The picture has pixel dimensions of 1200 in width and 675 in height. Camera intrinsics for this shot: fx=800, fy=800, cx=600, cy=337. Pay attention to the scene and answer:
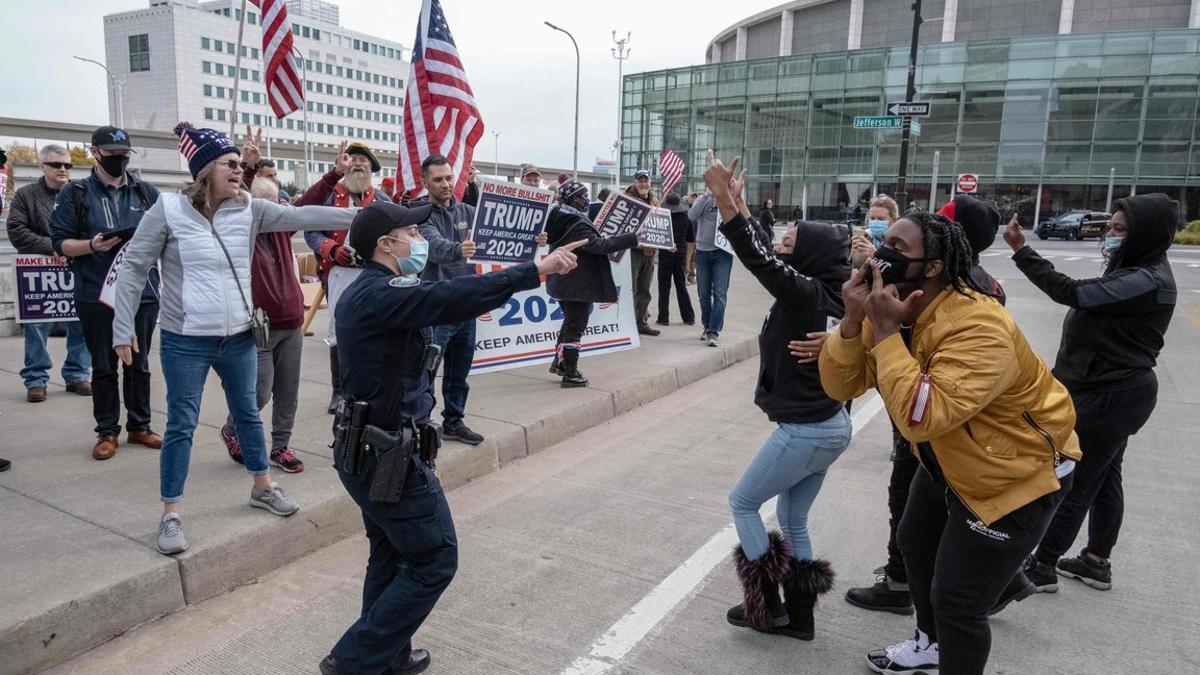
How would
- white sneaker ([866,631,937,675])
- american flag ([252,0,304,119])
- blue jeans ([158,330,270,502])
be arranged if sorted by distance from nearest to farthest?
1. white sneaker ([866,631,937,675])
2. blue jeans ([158,330,270,502])
3. american flag ([252,0,304,119])

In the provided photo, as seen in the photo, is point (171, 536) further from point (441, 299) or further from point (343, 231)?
point (343, 231)

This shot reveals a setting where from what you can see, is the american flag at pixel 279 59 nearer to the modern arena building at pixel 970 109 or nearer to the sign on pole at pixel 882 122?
the sign on pole at pixel 882 122

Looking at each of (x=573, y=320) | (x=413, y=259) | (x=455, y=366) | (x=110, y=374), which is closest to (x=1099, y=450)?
(x=413, y=259)

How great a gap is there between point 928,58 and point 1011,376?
54.1 meters

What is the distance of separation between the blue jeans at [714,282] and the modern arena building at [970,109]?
33736 millimetres

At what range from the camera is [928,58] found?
4975 cm

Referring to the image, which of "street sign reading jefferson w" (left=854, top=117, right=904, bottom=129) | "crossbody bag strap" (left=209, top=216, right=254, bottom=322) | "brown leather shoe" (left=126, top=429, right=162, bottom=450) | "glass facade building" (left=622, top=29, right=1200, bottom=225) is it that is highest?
"glass facade building" (left=622, top=29, right=1200, bottom=225)

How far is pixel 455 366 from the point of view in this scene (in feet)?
19.4

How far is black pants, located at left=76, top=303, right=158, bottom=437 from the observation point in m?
5.17

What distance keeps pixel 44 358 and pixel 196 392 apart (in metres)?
3.59

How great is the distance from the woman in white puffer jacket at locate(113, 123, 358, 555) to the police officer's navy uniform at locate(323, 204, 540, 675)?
55.5 inches

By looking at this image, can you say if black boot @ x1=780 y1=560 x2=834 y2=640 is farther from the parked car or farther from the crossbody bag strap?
the parked car

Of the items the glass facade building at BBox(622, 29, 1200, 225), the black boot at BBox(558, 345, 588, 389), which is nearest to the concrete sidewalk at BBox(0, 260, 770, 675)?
the black boot at BBox(558, 345, 588, 389)

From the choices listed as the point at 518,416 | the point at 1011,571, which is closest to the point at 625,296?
the point at 518,416
